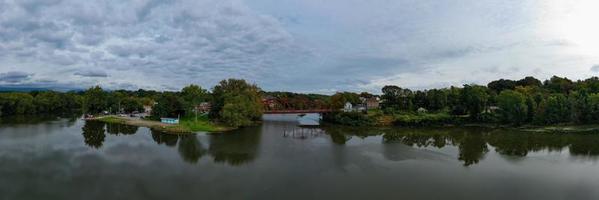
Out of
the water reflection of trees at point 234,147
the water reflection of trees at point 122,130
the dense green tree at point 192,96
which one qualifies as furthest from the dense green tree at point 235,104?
the water reflection of trees at point 122,130

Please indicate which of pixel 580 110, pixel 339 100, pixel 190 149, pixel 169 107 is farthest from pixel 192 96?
pixel 580 110

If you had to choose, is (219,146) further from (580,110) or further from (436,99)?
(580,110)

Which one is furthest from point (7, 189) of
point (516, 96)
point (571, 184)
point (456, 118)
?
point (516, 96)

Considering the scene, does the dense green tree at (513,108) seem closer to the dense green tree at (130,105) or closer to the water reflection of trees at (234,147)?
the water reflection of trees at (234,147)

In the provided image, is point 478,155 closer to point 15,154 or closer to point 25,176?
point 25,176

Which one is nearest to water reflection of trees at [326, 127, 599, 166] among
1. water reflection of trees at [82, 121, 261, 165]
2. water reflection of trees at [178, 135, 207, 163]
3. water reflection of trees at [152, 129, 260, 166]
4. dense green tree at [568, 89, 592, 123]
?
dense green tree at [568, 89, 592, 123]

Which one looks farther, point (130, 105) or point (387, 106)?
point (130, 105)
